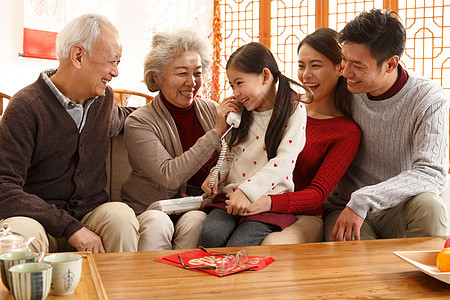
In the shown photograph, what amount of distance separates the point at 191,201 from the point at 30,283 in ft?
3.93

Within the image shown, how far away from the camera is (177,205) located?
217cm

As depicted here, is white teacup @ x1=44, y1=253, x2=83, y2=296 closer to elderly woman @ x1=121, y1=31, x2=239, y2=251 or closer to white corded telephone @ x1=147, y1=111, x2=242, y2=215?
elderly woman @ x1=121, y1=31, x2=239, y2=251

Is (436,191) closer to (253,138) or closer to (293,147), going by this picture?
(293,147)

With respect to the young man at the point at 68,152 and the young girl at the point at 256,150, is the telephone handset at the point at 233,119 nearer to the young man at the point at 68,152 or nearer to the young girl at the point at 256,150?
the young girl at the point at 256,150

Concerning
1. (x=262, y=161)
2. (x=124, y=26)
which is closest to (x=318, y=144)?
(x=262, y=161)

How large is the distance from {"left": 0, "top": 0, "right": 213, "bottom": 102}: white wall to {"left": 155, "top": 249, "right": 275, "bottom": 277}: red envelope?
350 cm

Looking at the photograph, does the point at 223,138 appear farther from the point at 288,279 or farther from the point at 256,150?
the point at 288,279

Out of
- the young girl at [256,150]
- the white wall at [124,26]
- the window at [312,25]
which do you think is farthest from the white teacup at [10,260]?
the window at [312,25]

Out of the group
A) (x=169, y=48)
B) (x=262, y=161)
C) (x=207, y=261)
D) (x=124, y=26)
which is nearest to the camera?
(x=207, y=261)

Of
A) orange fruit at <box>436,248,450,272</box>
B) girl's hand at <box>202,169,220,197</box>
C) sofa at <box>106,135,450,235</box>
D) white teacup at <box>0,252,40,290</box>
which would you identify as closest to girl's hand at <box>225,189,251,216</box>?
girl's hand at <box>202,169,220,197</box>

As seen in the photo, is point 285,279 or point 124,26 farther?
point 124,26

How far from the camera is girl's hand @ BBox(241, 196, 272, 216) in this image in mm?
1954

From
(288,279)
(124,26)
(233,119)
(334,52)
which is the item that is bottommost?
(288,279)

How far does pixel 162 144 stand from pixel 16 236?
3.53ft
